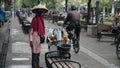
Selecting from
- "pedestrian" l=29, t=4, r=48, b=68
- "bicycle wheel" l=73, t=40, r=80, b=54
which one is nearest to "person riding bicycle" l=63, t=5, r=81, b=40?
"bicycle wheel" l=73, t=40, r=80, b=54

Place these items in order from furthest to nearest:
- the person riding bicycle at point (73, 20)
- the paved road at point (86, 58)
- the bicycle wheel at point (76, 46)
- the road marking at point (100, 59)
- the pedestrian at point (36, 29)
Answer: the person riding bicycle at point (73, 20)
the bicycle wheel at point (76, 46)
the road marking at point (100, 59)
the paved road at point (86, 58)
the pedestrian at point (36, 29)

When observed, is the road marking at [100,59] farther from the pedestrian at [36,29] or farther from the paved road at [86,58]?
Result: the pedestrian at [36,29]

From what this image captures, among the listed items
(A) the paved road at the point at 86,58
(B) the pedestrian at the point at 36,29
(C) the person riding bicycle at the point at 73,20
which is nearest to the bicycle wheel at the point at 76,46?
(A) the paved road at the point at 86,58

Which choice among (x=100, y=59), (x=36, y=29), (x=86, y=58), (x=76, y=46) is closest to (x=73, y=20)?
(x=76, y=46)

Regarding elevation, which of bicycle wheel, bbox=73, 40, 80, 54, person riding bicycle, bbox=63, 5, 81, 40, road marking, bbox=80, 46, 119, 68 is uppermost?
person riding bicycle, bbox=63, 5, 81, 40

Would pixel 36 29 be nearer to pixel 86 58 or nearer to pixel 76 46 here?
pixel 86 58

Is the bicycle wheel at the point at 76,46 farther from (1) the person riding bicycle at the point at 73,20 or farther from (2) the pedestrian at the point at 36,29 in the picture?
(2) the pedestrian at the point at 36,29

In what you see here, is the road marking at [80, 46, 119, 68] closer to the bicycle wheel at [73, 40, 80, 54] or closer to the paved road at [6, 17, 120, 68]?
the paved road at [6, 17, 120, 68]

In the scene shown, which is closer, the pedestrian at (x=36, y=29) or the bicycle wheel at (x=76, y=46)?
the pedestrian at (x=36, y=29)

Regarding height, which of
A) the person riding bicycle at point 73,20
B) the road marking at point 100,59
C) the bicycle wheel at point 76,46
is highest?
the person riding bicycle at point 73,20

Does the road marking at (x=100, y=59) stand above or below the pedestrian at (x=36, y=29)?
below

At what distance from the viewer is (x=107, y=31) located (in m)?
23.0

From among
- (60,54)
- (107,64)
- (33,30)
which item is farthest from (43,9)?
(107,64)

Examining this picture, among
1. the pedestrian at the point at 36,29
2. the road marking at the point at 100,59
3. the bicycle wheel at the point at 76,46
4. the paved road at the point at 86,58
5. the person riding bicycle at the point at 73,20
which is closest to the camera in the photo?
the pedestrian at the point at 36,29
